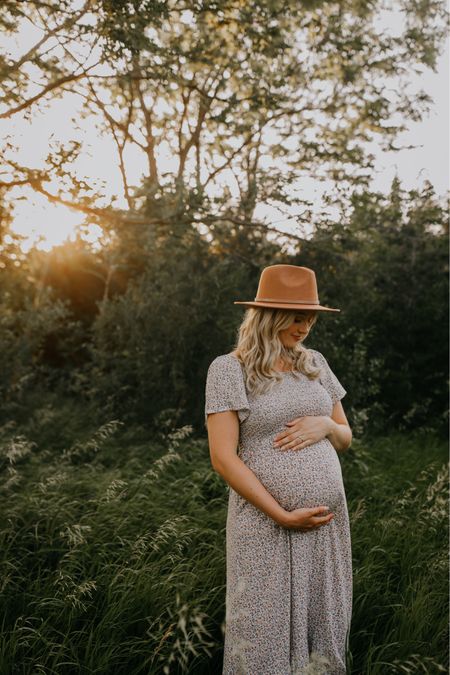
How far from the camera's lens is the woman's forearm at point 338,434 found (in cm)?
271

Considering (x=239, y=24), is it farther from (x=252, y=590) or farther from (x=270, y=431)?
(x=252, y=590)

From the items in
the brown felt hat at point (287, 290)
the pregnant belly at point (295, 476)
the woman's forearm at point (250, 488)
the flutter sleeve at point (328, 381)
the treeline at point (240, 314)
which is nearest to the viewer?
the woman's forearm at point (250, 488)

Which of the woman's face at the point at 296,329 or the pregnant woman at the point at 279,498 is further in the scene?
the woman's face at the point at 296,329

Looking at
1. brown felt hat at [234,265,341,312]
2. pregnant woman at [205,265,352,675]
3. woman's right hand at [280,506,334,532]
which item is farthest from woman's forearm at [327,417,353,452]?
brown felt hat at [234,265,341,312]

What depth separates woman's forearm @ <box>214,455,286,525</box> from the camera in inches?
94.2

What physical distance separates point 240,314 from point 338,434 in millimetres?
4890

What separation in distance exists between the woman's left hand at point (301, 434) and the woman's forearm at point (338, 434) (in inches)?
3.3

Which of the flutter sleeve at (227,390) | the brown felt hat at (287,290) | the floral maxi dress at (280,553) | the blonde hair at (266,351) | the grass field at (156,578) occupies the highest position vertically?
the brown felt hat at (287,290)

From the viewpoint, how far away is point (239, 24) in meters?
5.62

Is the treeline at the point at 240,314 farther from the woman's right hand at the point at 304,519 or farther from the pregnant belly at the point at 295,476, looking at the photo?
the woman's right hand at the point at 304,519

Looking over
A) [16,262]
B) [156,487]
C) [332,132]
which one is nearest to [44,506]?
[156,487]

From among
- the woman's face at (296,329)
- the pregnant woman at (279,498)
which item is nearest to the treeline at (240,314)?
the woman's face at (296,329)

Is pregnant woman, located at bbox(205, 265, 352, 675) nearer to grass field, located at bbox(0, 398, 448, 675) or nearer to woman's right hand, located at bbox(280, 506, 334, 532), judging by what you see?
woman's right hand, located at bbox(280, 506, 334, 532)

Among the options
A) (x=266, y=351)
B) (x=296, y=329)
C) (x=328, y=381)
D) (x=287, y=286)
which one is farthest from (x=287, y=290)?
(x=328, y=381)
